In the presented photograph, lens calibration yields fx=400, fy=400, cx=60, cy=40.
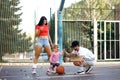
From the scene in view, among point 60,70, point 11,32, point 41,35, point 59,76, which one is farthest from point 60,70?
point 11,32

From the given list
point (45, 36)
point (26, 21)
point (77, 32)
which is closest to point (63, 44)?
point (77, 32)

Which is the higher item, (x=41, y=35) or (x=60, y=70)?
(x=41, y=35)

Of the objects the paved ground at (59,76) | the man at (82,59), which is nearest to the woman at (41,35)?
the paved ground at (59,76)

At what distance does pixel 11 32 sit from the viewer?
20.8m

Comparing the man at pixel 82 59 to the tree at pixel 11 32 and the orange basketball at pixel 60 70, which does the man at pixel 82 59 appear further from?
the tree at pixel 11 32

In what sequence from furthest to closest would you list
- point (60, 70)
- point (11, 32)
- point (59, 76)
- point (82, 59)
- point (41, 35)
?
point (11, 32) → point (41, 35) → point (82, 59) → point (60, 70) → point (59, 76)

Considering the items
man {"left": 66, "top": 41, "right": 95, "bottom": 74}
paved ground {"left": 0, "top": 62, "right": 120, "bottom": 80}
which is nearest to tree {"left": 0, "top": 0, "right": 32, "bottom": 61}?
paved ground {"left": 0, "top": 62, "right": 120, "bottom": 80}

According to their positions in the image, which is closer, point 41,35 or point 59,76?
point 59,76

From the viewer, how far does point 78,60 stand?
11555 mm

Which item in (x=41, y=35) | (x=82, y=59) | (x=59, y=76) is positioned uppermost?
(x=41, y=35)

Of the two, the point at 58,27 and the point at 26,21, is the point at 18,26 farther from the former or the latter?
the point at 58,27

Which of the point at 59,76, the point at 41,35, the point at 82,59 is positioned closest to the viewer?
the point at 59,76

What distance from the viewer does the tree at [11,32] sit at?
2069 cm

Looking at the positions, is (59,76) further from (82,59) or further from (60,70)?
(82,59)
